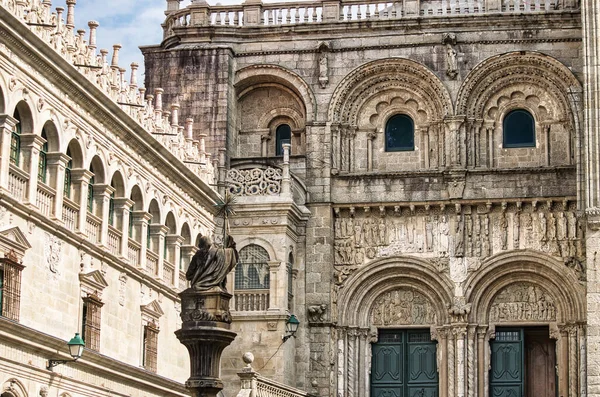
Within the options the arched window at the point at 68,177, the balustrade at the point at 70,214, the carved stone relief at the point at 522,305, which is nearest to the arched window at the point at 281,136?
the carved stone relief at the point at 522,305

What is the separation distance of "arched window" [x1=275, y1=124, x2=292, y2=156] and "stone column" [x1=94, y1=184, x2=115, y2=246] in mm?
10993

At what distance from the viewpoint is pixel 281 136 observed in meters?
43.2

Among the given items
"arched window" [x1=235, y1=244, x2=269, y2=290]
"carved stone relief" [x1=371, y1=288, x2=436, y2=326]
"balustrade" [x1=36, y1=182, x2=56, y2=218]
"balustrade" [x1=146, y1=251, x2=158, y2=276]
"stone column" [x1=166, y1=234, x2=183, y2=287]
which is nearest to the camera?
"balustrade" [x1=36, y1=182, x2=56, y2=218]

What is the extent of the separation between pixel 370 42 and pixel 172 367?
11.4 m

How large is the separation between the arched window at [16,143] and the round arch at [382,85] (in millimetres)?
14710

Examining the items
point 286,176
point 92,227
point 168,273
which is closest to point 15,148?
point 92,227

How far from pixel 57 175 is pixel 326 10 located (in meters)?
14.8

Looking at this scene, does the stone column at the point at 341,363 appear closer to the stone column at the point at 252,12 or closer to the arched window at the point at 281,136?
the arched window at the point at 281,136

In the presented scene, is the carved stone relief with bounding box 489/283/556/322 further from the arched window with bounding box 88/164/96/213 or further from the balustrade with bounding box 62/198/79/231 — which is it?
the balustrade with bounding box 62/198/79/231

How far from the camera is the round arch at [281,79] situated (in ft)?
138

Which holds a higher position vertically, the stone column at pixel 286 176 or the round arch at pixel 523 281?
→ the stone column at pixel 286 176

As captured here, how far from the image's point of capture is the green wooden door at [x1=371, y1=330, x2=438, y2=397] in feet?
134

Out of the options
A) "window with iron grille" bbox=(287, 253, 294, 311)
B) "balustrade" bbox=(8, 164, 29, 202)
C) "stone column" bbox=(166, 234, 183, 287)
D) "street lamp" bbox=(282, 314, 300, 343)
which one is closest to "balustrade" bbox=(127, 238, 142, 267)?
"stone column" bbox=(166, 234, 183, 287)

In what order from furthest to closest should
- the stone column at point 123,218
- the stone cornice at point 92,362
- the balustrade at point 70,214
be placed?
the stone column at point 123,218, the balustrade at point 70,214, the stone cornice at point 92,362
